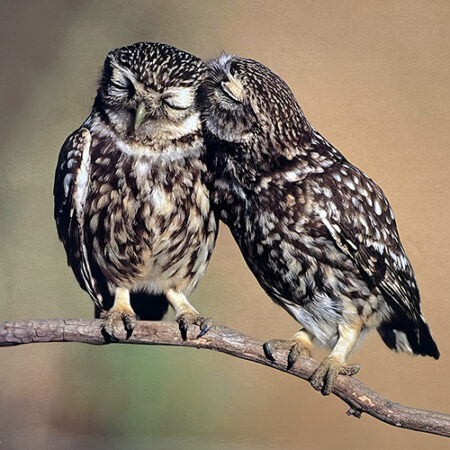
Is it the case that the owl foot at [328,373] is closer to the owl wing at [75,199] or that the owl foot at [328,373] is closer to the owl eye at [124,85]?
the owl wing at [75,199]

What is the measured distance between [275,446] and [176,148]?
1.27 m

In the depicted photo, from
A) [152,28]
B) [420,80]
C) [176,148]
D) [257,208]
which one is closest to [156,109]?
[176,148]

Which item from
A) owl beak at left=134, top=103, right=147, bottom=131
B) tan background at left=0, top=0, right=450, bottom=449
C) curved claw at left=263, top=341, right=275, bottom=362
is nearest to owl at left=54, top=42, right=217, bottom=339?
owl beak at left=134, top=103, right=147, bottom=131

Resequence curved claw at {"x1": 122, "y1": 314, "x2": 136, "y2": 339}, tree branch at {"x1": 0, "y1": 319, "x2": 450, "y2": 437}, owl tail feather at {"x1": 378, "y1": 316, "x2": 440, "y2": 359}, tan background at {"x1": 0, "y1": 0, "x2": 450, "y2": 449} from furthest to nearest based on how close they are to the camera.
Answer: tan background at {"x1": 0, "y1": 0, "x2": 450, "y2": 449} < owl tail feather at {"x1": 378, "y1": 316, "x2": 440, "y2": 359} < curved claw at {"x1": 122, "y1": 314, "x2": 136, "y2": 339} < tree branch at {"x1": 0, "y1": 319, "x2": 450, "y2": 437}

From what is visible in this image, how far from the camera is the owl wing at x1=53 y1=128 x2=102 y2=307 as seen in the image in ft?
7.92

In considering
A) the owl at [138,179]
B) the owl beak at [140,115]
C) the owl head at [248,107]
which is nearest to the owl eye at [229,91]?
the owl head at [248,107]

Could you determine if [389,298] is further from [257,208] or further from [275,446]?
[275,446]

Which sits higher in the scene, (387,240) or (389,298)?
(387,240)

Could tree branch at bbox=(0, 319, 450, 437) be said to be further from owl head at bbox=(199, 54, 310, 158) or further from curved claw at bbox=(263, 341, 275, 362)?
owl head at bbox=(199, 54, 310, 158)

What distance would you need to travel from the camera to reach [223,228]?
2.75 metres

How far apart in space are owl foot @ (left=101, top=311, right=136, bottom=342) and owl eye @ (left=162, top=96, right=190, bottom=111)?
707mm

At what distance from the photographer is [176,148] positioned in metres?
2.37

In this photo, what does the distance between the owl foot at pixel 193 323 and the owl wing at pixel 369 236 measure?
1.63ft

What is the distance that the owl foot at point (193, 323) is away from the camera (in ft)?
7.56
